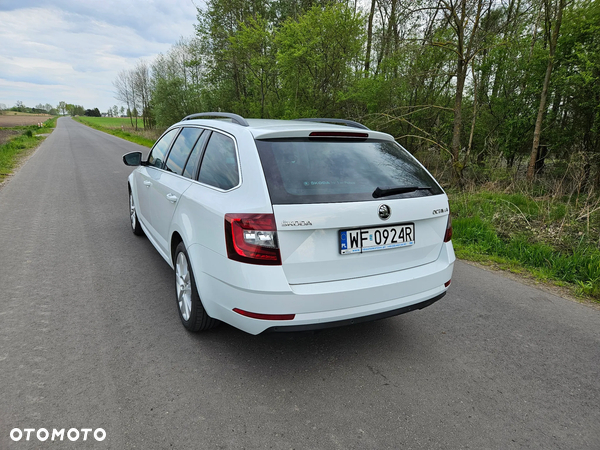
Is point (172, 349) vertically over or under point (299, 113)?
under

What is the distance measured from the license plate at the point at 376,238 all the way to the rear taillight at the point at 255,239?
45 centimetres

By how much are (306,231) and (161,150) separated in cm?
293

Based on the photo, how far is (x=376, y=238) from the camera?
248 centimetres

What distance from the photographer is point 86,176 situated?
1145 cm

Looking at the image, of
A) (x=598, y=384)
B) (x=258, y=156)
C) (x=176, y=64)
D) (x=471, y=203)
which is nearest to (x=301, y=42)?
(x=471, y=203)

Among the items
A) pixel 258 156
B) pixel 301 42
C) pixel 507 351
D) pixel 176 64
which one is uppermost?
pixel 176 64

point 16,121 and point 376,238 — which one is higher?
point 16,121

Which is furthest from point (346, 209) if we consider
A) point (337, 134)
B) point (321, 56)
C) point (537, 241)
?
point (321, 56)

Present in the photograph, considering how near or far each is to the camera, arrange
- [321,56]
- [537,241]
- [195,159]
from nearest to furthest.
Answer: [195,159], [537,241], [321,56]

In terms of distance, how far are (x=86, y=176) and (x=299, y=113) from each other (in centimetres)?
821

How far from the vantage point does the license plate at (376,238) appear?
2.38 m

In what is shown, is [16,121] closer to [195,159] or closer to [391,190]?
[195,159]

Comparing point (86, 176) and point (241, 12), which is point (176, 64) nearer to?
point (241, 12)

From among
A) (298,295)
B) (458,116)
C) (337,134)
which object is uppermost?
(458,116)
